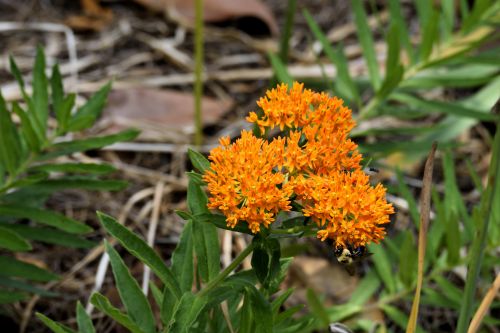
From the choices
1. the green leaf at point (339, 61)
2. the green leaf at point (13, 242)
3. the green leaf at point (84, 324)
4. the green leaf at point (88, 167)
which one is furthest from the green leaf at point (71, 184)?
the green leaf at point (339, 61)

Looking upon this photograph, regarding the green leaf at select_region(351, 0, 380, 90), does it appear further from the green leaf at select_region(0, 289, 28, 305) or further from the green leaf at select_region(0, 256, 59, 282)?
the green leaf at select_region(0, 289, 28, 305)

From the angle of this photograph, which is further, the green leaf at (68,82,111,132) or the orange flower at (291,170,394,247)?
the green leaf at (68,82,111,132)

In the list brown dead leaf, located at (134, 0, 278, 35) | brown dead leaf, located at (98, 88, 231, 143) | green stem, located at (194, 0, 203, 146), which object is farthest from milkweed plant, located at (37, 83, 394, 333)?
brown dead leaf, located at (134, 0, 278, 35)

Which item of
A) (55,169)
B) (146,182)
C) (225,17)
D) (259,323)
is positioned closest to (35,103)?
(55,169)

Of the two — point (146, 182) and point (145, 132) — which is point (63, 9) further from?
point (146, 182)

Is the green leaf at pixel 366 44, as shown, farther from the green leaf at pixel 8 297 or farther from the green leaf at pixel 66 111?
the green leaf at pixel 8 297

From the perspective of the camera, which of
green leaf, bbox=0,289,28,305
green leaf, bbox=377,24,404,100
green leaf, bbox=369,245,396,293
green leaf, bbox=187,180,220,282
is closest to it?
green leaf, bbox=187,180,220,282

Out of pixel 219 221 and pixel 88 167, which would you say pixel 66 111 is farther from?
pixel 219 221
